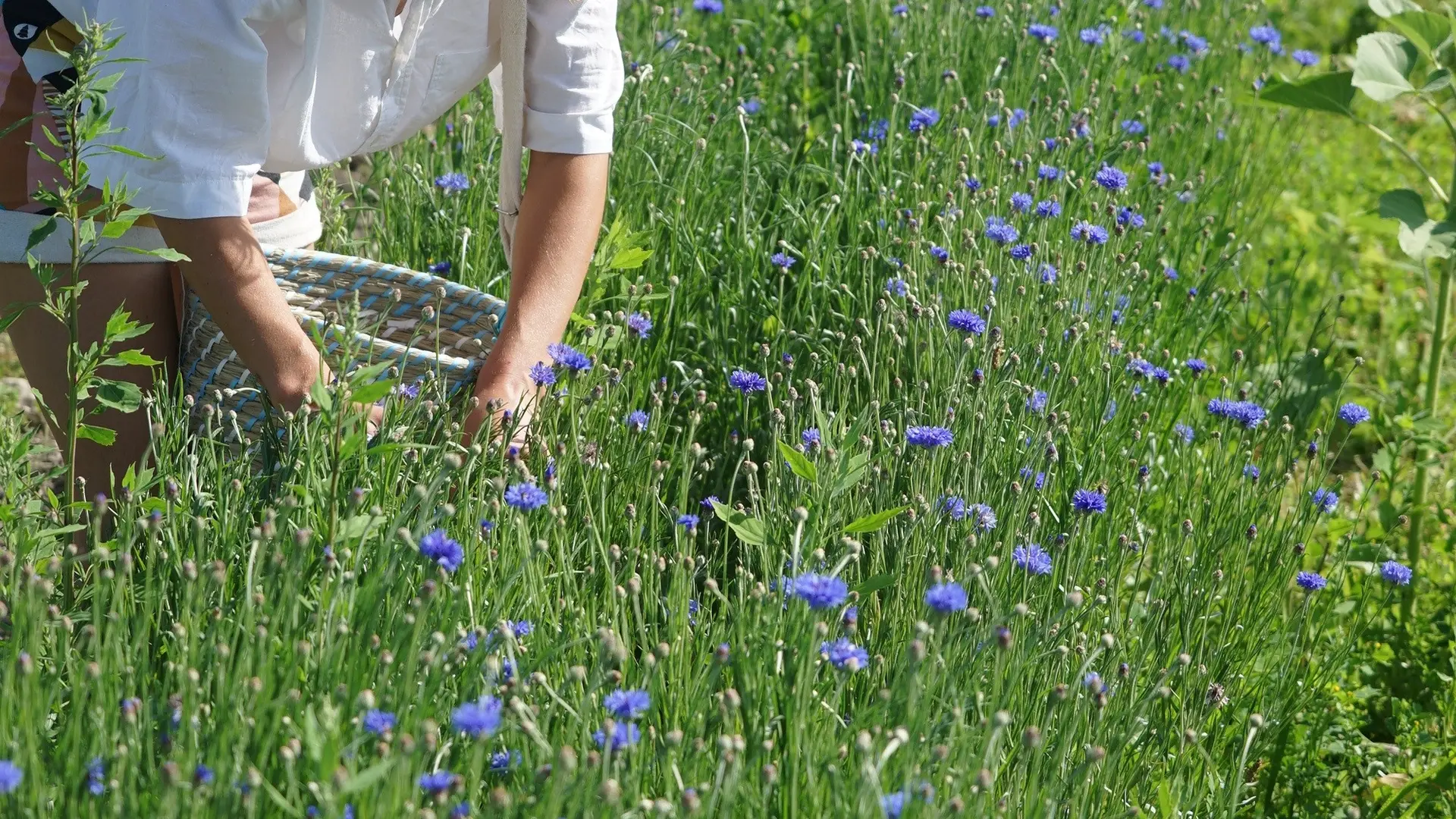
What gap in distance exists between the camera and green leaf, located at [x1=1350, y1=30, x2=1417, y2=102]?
2.48 m

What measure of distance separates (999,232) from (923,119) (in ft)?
2.08

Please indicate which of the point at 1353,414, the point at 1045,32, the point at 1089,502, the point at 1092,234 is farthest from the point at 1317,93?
the point at 1089,502

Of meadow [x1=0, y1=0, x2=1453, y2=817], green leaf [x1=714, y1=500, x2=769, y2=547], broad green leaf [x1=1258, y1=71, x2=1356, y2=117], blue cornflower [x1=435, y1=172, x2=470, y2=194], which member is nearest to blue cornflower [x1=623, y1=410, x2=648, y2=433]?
meadow [x1=0, y1=0, x2=1453, y2=817]

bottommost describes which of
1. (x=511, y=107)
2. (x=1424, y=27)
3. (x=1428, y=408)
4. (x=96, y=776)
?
(x=1428, y=408)

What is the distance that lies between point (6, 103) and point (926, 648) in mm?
1558

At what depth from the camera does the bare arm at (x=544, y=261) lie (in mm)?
2127

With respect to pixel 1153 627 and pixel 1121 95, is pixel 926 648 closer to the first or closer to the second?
pixel 1153 627

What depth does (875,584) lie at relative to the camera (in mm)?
1765

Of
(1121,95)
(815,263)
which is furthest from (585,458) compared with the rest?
(1121,95)

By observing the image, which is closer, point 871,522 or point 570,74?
point 871,522

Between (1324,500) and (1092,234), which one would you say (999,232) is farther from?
(1324,500)

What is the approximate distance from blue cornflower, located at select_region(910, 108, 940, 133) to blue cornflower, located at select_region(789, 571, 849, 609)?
170 cm

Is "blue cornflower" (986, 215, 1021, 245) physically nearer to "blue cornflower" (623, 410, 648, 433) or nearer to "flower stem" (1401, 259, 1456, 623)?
"blue cornflower" (623, 410, 648, 433)

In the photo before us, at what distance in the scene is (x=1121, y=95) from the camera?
3.58 metres
